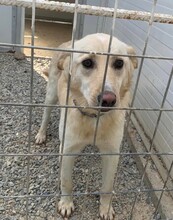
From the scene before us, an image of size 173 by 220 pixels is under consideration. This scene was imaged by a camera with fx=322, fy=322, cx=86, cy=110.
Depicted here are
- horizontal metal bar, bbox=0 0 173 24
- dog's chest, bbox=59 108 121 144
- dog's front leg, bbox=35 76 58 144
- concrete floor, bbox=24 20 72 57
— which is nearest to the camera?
horizontal metal bar, bbox=0 0 173 24

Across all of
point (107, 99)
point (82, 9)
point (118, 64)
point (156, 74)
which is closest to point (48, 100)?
point (156, 74)

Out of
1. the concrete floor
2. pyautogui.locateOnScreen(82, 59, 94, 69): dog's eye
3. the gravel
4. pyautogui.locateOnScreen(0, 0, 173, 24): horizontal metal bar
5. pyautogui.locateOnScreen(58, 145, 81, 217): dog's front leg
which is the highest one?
pyautogui.locateOnScreen(0, 0, 173, 24): horizontal metal bar

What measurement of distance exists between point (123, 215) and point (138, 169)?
22.1 inches

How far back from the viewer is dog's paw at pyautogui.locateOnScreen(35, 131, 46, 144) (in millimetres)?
2977

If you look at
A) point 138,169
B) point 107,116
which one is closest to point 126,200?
point 138,169

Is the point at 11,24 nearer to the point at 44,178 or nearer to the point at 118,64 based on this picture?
the point at 44,178

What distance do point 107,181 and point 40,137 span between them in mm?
995

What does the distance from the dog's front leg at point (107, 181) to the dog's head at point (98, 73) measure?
0.43m

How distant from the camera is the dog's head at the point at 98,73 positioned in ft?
5.27

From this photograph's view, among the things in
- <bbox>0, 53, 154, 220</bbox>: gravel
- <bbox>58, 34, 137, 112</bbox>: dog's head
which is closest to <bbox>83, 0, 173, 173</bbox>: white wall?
<bbox>0, 53, 154, 220</bbox>: gravel

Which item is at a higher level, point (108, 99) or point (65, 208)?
point (108, 99)

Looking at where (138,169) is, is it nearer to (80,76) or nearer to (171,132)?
(171,132)

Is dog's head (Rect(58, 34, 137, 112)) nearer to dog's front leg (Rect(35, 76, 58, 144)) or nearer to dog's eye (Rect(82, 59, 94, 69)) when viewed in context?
dog's eye (Rect(82, 59, 94, 69))

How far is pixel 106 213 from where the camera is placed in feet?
A: 7.36
